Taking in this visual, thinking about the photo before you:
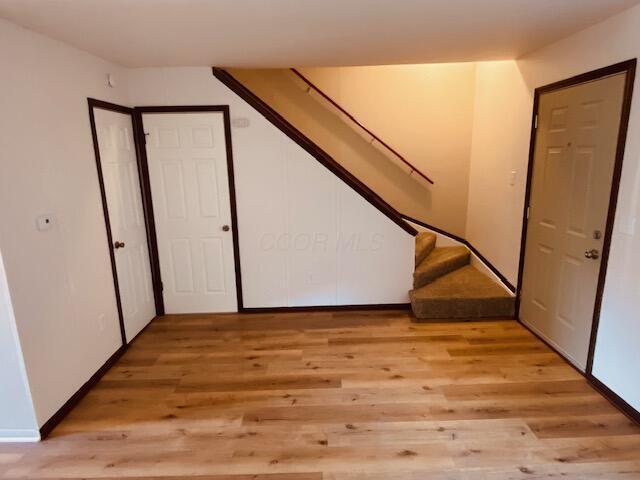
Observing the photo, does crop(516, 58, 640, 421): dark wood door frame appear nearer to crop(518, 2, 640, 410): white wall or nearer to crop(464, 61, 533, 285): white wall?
crop(518, 2, 640, 410): white wall

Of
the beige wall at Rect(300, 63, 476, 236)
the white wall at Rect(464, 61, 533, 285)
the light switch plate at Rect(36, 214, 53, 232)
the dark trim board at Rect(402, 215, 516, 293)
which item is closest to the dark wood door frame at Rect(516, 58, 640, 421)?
the white wall at Rect(464, 61, 533, 285)

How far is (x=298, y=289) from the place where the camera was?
12.2 feet

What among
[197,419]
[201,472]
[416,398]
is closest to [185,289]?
[197,419]

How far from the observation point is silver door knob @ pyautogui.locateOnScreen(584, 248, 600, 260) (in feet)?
7.86

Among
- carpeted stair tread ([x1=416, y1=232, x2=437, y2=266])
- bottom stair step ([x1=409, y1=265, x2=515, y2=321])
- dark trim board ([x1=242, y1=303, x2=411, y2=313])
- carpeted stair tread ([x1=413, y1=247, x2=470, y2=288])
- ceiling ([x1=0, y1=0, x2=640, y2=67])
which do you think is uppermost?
ceiling ([x1=0, y1=0, x2=640, y2=67])

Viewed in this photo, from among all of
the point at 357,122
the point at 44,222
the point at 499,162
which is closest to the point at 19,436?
the point at 44,222

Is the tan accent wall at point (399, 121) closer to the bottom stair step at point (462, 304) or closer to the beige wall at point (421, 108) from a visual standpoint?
the beige wall at point (421, 108)

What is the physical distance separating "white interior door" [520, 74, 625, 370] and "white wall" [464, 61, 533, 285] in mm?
229

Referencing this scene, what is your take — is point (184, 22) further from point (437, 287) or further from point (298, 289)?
point (437, 287)

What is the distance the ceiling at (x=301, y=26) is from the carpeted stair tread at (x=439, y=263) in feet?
6.45

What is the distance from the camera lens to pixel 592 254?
2430mm

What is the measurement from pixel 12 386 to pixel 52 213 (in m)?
0.99

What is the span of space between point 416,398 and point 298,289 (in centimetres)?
165

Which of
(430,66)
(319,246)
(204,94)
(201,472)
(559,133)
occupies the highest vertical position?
(430,66)
